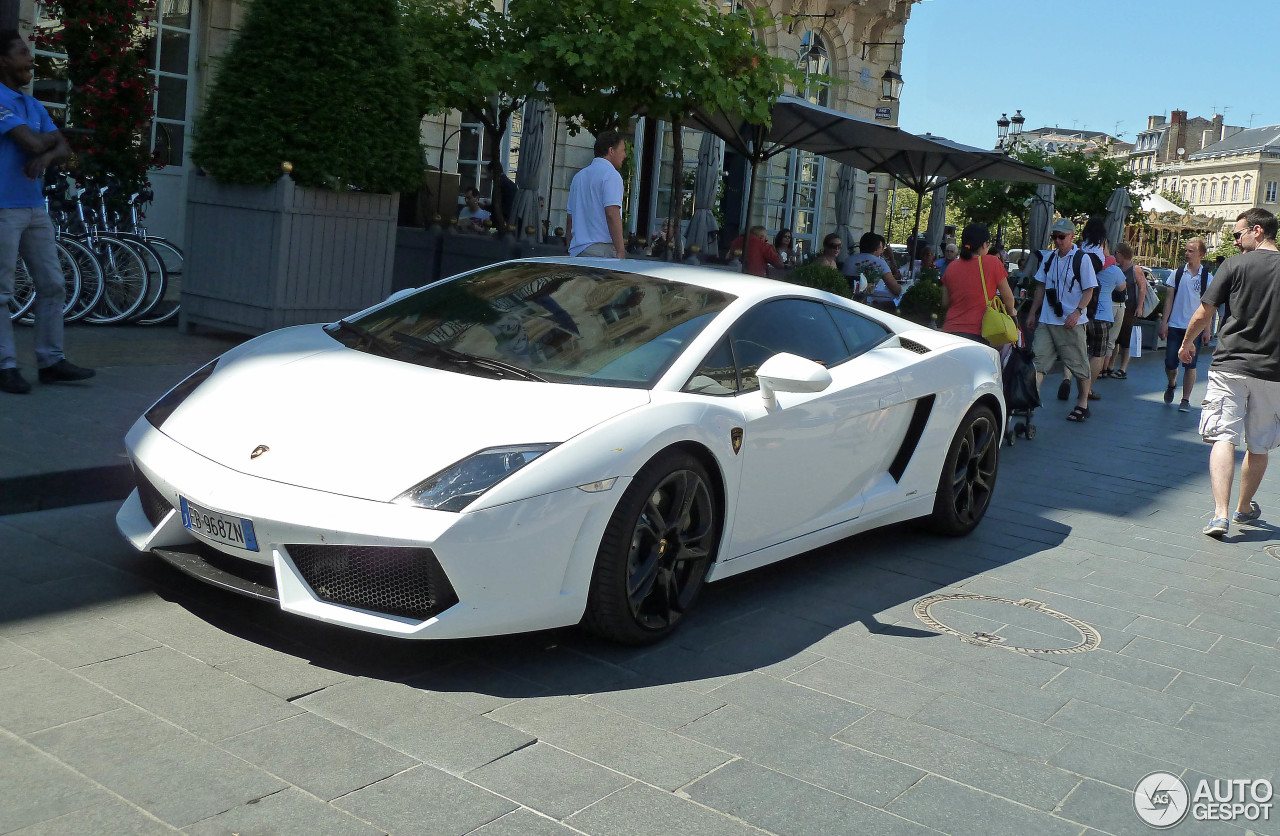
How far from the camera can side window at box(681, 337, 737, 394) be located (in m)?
4.64

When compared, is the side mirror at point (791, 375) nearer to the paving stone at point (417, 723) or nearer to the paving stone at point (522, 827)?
the paving stone at point (417, 723)

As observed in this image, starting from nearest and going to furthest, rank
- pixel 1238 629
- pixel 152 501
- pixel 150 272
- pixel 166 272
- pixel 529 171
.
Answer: pixel 152 501
pixel 1238 629
pixel 150 272
pixel 166 272
pixel 529 171

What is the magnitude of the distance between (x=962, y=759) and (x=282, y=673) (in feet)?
6.61

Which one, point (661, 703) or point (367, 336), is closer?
point (661, 703)

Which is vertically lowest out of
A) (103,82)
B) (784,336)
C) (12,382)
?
(12,382)

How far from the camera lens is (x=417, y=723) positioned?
3574 mm

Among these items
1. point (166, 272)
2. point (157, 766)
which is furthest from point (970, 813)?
point (166, 272)

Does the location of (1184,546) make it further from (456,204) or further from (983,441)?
(456,204)

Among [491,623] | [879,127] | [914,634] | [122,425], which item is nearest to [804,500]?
[914,634]

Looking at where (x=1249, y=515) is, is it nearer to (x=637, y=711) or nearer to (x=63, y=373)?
(x=637, y=711)

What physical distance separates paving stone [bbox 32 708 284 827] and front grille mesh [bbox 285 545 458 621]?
607mm

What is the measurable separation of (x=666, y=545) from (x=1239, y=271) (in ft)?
15.9

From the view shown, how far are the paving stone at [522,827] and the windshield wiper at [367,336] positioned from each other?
6.89 feet

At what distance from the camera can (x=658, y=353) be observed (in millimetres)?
4695
